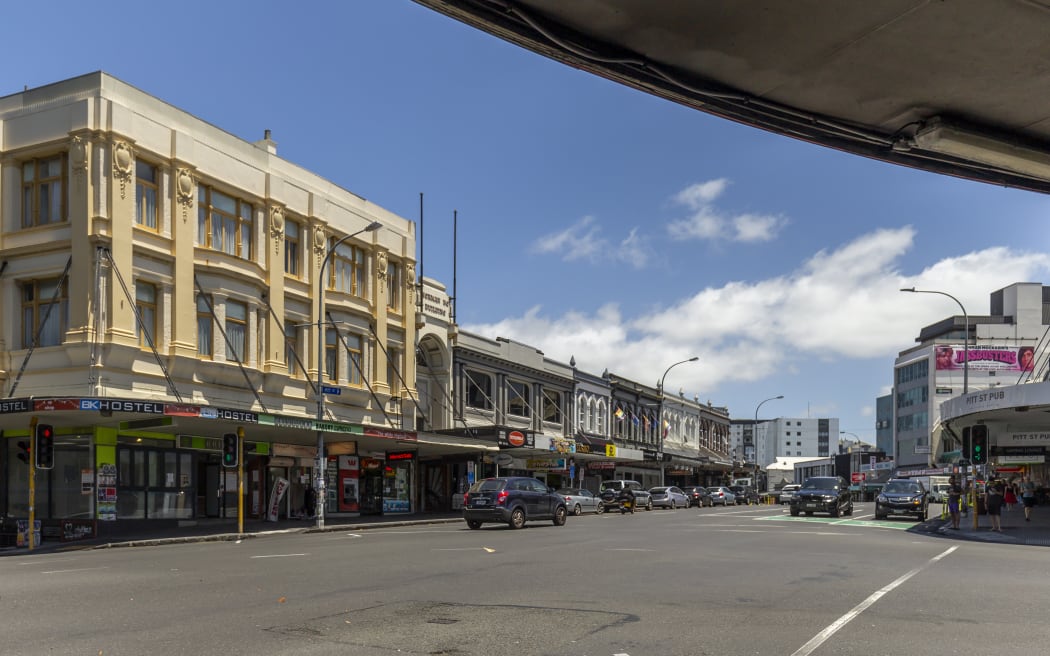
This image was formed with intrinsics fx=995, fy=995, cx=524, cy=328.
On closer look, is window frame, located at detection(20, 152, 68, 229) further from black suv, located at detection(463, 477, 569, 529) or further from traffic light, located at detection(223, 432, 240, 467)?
black suv, located at detection(463, 477, 569, 529)

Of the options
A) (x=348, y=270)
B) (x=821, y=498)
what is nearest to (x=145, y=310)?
(x=348, y=270)

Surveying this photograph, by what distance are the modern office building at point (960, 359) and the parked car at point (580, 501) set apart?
77803mm

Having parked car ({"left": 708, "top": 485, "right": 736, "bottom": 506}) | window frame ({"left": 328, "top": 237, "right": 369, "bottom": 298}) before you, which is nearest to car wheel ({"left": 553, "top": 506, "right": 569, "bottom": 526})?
window frame ({"left": 328, "top": 237, "right": 369, "bottom": 298})

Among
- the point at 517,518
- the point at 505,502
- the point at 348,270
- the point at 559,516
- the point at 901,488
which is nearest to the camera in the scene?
the point at 505,502

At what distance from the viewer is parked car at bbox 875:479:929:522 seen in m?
38.9

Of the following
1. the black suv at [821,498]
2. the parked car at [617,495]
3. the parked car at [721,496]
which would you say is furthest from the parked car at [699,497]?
the black suv at [821,498]

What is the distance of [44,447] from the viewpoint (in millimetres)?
25734

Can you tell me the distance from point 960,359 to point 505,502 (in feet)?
328

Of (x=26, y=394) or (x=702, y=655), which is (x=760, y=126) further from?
(x=26, y=394)

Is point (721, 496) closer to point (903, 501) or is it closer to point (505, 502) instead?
point (903, 501)

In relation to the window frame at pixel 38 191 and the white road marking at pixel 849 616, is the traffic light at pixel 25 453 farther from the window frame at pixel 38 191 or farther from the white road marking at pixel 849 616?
the white road marking at pixel 849 616

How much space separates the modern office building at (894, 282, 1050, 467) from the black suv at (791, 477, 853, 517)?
79.4 m

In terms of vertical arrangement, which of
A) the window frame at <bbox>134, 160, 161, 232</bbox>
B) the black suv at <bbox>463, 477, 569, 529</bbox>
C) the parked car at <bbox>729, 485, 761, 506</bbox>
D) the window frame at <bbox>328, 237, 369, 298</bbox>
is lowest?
the parked car at <bbox>729, 485, 761, 506</bbox>

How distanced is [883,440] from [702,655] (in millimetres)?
145329
